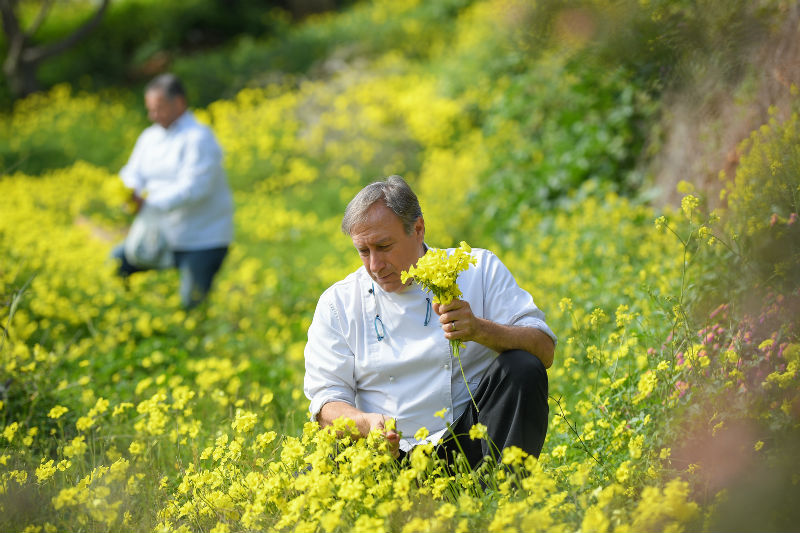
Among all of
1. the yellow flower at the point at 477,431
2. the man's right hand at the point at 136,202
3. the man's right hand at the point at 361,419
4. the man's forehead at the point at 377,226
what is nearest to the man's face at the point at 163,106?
the man's right hand at the point at 136,202

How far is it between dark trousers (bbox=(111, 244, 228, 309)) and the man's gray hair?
10.9 feet

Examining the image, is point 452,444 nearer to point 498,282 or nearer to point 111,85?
point 498,282

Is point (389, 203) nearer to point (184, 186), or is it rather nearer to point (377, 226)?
point (377, 226)

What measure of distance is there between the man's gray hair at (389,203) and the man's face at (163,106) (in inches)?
133

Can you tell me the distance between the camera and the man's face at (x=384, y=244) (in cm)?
283

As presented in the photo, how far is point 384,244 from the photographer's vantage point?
2.84 meters

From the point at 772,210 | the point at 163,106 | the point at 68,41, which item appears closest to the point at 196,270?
the point at 163,106

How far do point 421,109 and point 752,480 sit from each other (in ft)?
29.9

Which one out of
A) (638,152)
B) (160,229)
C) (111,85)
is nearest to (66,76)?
(111,85)

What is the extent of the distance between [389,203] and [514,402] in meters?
0.81

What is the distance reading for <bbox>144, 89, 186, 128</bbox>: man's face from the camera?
5797 mm

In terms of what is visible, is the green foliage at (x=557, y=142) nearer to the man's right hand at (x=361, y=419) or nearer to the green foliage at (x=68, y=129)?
the man's right hand at (x=361, y=419)

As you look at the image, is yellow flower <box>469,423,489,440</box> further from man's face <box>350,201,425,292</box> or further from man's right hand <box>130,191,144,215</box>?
man's right hand <box>130,191,144,215</box>

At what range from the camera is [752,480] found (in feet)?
7.59
